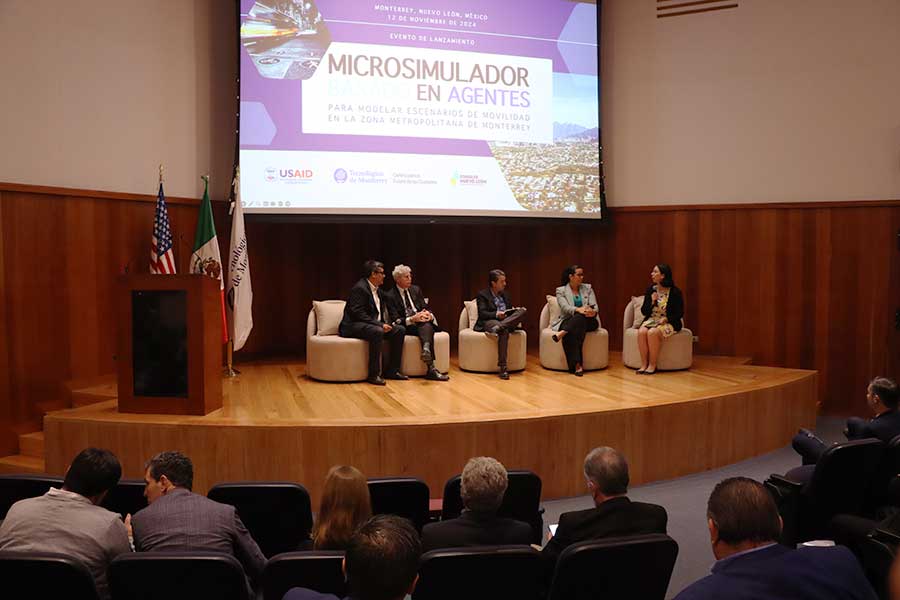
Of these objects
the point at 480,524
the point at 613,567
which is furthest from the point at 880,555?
the point at 480,524

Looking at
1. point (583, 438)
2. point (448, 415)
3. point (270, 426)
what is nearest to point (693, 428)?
point (583, 438)

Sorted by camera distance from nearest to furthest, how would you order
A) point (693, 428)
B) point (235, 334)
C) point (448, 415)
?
point (448, 415) < point (693, 428) < point (235, 334)

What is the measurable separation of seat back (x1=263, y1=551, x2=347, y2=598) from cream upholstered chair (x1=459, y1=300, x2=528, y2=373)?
4284 millimetres

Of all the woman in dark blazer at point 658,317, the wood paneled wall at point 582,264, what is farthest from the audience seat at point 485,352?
the wood paneled wall at point 582,264

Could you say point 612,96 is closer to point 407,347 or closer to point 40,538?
point 407,347

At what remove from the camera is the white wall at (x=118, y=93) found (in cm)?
531

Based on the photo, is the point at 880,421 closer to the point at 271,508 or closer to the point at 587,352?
the point at 587,352

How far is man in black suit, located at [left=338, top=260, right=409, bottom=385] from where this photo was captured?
226 inches

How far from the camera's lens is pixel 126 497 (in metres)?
2.82

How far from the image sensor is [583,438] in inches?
183

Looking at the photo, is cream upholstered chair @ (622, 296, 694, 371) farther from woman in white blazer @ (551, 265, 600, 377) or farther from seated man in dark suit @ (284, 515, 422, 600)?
seated man in dark suit @ (284, 515, 422, 600)

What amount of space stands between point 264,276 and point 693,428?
434 centimetres

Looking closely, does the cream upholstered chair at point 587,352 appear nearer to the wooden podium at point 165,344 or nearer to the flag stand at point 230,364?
the flag stand at point 230,364

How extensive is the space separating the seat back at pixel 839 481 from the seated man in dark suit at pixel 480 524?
1652 millimetres
